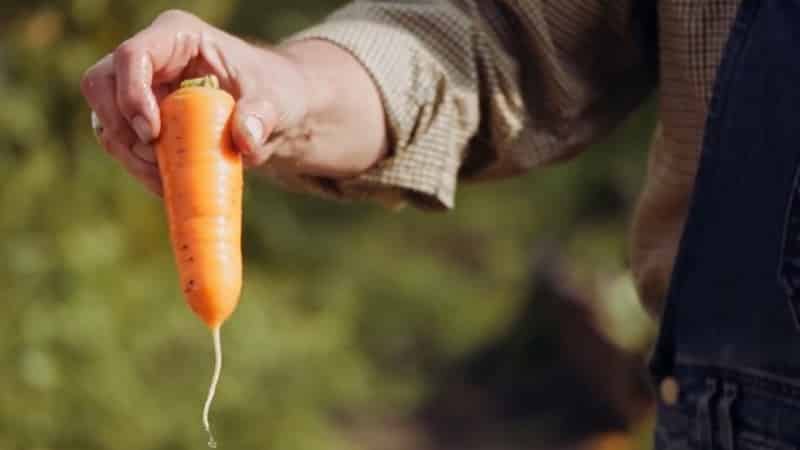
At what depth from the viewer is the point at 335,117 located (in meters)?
1.64

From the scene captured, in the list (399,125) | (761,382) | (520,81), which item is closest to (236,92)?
(399,125)

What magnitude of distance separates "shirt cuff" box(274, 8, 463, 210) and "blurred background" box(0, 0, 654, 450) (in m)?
1.39

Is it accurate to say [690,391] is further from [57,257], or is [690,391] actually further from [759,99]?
[57,257]

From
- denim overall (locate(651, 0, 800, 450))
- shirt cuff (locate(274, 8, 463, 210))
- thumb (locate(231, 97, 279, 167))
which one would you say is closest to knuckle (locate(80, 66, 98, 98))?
thumb (locate(231, 97, 279, 167))

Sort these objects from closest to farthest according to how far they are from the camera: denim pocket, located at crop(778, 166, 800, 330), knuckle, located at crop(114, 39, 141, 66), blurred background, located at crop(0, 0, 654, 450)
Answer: knuckle, located at crop(114, 39, 141, 66) → denim pocket, located at crop(778, 166, 800, 330) → blurred background, located at crop(0, 0, 654, 450)

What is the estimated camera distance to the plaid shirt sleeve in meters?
1.75

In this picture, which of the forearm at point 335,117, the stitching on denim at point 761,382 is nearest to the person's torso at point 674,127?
the stitching on denim at point 761,382

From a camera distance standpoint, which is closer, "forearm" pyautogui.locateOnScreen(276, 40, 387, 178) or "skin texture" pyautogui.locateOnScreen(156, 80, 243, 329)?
Answer: "skin texture" pyautogui.locateOnScreen(156, 80, 243, 329)

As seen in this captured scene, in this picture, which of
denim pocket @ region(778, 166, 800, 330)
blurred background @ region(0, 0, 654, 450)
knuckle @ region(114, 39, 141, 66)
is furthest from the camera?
blurred background @ region(0, 0, 654, 450)

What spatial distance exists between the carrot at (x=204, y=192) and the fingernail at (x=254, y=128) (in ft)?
0.07

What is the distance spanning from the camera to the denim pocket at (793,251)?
1580 mm

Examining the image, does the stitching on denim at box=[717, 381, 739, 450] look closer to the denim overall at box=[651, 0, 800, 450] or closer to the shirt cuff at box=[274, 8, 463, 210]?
the denim overall at box=[651, 0, 800, 450]

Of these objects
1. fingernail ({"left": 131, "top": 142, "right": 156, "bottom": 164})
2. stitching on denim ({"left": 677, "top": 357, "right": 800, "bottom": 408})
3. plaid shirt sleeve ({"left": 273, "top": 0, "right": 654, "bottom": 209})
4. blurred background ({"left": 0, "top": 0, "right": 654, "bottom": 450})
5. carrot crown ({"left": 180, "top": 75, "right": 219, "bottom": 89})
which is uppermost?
carrot crown ({"left": 180, "top": 75, "right": 219, "bottom": 89})

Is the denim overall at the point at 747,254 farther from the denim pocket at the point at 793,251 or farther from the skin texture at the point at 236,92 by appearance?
the skin texture at the point at 236,92
